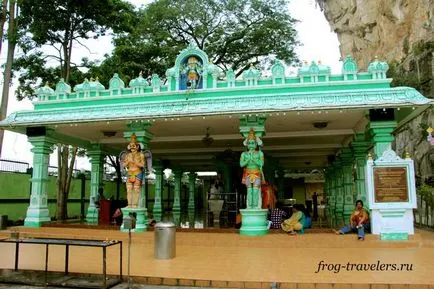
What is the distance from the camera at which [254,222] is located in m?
8.99

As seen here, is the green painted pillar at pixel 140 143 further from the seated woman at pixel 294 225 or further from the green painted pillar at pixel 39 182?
the seated woman at pixel 294 225

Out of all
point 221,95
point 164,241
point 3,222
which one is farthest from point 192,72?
point 3,222

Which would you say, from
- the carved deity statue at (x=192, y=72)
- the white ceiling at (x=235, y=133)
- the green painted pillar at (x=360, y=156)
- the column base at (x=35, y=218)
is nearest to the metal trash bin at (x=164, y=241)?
the white ceiling at (x=235, y=133)

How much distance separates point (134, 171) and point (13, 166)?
23.0ft

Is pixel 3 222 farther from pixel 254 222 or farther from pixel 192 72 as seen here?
pixel 254 222

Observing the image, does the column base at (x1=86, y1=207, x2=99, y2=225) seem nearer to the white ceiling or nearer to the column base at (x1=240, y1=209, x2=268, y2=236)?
the white ceiling

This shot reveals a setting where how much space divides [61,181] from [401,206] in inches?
455

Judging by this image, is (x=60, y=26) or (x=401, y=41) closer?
(x=60, y=26)

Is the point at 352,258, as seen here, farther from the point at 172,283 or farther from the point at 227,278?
the point at 172,283

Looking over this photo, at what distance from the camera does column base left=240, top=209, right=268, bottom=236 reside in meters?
8.90

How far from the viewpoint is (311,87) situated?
936cm

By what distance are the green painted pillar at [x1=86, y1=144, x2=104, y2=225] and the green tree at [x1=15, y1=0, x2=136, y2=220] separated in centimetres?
213

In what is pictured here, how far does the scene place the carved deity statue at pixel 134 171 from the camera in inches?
377

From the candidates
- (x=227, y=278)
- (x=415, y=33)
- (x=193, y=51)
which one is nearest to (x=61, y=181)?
(x=193, y=51)
